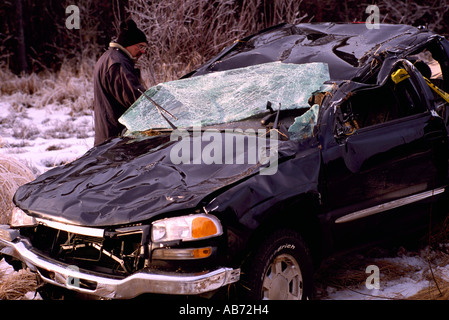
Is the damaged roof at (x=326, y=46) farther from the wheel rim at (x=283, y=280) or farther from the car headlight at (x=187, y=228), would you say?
the car headlight at (x=187, y=228)

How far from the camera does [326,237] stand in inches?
140

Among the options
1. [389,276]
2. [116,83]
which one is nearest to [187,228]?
[389,276]

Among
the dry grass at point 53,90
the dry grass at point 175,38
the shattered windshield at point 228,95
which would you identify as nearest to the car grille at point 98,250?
the shattered windshield at point 228,95

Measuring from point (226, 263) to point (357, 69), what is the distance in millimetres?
1853

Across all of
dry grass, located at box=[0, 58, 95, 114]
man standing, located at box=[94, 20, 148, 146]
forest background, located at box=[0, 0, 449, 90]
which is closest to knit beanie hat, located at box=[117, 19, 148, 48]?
man standing, located at box=[94, 20, 148, 146]

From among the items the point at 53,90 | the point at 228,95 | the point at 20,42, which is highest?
the point at 228,95

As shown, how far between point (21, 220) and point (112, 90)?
206cm

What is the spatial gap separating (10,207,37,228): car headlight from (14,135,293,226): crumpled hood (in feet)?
0.17

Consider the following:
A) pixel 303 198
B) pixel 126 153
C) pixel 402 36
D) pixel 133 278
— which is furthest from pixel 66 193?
pixel 402 36

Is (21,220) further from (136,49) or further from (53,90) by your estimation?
(53,90)

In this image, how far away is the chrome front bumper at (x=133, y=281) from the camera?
290cm

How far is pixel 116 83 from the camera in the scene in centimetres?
531

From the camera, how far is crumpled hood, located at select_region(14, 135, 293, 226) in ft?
10.2
